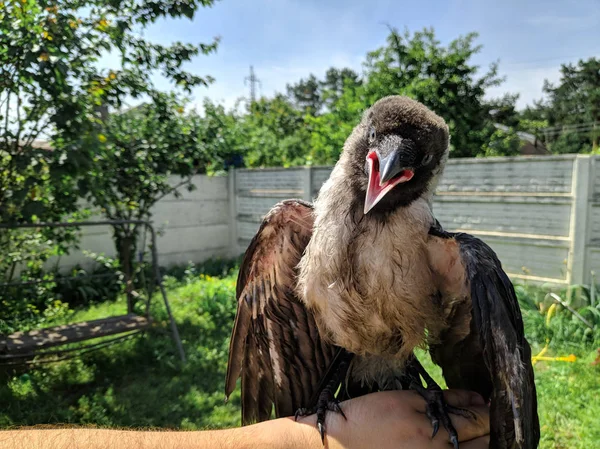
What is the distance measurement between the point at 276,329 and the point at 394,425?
2.65 ft

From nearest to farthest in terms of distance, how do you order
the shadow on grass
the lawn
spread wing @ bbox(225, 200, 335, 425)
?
1. spread wing @ bbox(225, 200, 335, 425)
2. the lawn
3. the shadow on grass

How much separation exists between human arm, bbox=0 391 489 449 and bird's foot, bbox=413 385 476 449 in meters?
0.02

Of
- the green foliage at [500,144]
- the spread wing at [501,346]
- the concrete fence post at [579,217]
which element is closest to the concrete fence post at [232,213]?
the green foliage at [500,144]

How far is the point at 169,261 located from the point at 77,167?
20.4 ft

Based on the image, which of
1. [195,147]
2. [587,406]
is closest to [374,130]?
[587,406]

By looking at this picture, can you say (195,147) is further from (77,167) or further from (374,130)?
(374,130)

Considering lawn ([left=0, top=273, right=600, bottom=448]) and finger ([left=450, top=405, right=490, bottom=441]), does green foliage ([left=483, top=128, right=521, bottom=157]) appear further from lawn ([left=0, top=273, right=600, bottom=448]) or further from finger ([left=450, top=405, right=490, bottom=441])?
finger ([left=450, top=405, right=490, bottom=441])

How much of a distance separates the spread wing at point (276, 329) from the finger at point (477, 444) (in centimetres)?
77

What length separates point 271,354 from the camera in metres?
2.40

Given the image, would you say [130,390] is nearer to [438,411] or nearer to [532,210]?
[438,411]

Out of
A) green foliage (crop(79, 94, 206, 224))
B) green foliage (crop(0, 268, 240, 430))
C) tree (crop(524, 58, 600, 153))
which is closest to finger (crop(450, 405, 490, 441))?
green foliage (crop(0, 268, 240, 430))

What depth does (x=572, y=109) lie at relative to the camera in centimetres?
4616

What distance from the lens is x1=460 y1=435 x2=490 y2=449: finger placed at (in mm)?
1872

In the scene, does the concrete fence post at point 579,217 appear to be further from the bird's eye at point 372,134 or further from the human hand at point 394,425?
the bird's eye at point 372,134
